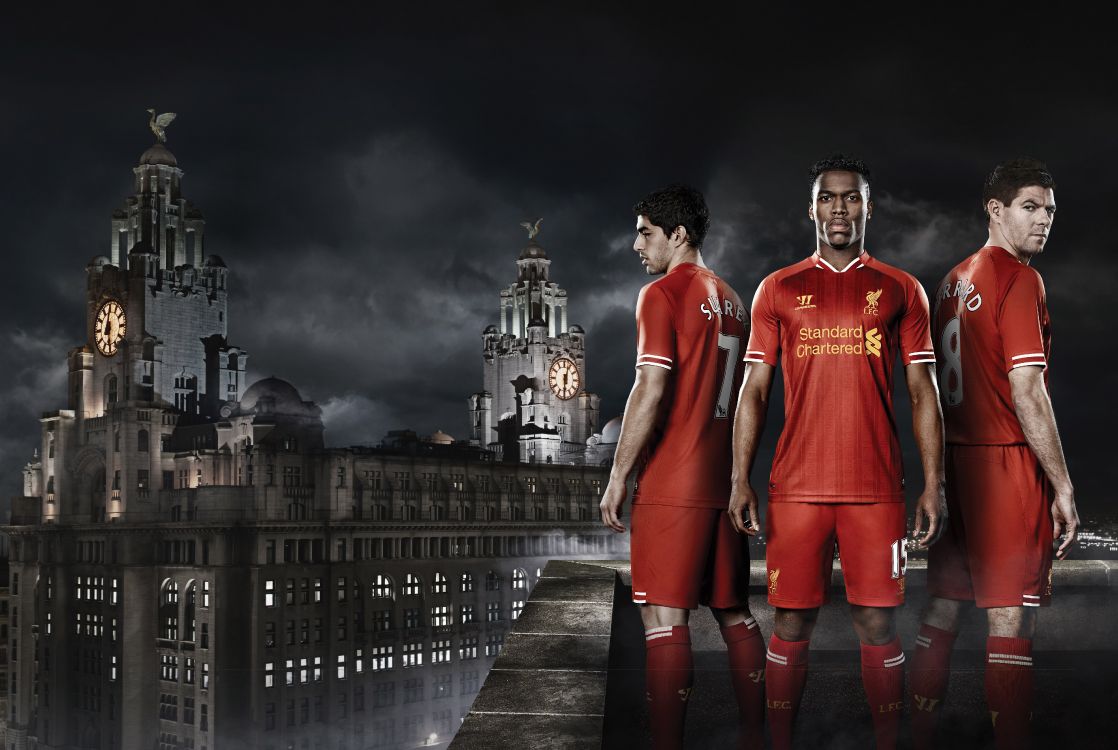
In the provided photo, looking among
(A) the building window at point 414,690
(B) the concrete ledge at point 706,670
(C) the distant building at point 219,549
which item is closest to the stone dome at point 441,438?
(C) the distant building at point 219,549

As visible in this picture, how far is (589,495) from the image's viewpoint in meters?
108

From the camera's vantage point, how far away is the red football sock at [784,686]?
620 centimetres

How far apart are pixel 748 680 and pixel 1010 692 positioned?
1482mm

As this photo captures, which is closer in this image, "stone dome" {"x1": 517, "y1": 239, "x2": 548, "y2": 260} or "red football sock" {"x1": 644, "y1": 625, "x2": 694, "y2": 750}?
"red football sock" {"x1": 644, "y1": 625, "x2": 694, "y2": 750}

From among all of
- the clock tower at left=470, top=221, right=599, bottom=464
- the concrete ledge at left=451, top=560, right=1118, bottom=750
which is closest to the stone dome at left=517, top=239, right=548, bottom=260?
the clock tower at left=470, top=221, right=599, bottom=464

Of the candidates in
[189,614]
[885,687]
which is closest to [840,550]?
[885,687]

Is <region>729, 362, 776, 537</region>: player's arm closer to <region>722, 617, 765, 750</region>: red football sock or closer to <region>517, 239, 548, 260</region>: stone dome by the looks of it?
<region>722, 617, 765, 750</region>: red football sock

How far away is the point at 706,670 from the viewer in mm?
9156

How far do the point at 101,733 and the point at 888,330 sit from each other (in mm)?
91612

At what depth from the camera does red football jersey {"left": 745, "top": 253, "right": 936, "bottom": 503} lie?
20.4 feet

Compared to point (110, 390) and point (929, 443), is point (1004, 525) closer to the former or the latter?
point (929, 443)

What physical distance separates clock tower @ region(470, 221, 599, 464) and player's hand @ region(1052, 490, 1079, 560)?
107102 mm

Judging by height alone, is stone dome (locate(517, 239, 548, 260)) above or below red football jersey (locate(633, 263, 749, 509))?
above

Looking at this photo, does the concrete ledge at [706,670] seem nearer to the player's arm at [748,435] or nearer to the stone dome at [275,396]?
the player's arm at [748,435]
